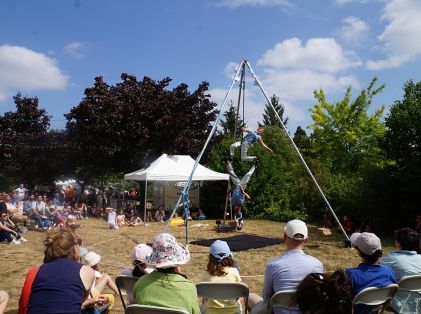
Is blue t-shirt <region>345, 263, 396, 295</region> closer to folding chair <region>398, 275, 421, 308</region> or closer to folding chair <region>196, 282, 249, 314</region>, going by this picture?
folding chair <region>398, 275, 421, 308</region>

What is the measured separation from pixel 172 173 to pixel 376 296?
1329cm

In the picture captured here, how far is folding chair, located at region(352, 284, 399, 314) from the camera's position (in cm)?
336

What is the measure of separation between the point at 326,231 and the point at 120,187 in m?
24.2

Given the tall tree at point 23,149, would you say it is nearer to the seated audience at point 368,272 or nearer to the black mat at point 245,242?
the black mat at point 245,242

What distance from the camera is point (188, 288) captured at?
2920 millimetres

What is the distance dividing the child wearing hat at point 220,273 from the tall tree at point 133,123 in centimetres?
1589

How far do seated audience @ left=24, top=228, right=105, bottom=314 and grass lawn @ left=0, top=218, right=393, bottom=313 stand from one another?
2402 mm

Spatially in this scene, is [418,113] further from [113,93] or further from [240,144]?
[113,93]

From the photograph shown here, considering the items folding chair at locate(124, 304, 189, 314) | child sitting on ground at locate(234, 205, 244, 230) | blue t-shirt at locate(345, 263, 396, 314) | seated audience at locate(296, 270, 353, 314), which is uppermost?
seated audience at locate(296, 270, 353, 314)

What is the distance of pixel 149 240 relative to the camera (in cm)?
1154

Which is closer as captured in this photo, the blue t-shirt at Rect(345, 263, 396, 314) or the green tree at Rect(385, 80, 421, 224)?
the blue t-shirt at Rect(345, 263, 396, 314)

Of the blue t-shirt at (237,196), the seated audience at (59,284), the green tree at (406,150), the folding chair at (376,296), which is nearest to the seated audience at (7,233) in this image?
the blue t-shirt at (237,196)

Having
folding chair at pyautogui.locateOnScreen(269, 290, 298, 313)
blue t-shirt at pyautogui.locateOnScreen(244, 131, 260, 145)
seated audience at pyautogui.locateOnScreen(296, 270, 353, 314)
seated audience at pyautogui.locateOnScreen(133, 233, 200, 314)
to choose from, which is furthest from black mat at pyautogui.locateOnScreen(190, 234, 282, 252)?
seated audience at pyautogui.locateOnScreen(296, 270, 353, 314)

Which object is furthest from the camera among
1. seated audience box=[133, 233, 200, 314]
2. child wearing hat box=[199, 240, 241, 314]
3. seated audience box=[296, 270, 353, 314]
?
child wearing hat box=[199, 240, 241, 314]
